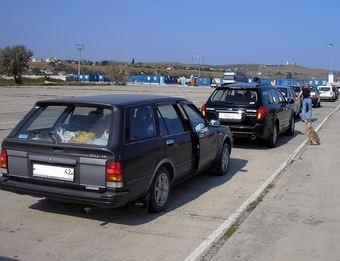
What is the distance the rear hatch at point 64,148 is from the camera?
496cm

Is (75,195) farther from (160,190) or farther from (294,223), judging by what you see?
(294,223)

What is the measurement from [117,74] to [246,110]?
84.7m

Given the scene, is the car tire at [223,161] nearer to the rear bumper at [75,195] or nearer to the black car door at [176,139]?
the black car door at [176,139]

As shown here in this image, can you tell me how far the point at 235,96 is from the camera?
1131 cm

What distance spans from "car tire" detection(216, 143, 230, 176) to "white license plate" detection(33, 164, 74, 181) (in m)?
3.60

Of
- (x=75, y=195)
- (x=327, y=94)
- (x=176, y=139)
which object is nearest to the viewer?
(x=75, y=195)

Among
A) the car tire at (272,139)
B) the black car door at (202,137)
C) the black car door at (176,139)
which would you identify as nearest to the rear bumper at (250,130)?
the car tire at (272,139)

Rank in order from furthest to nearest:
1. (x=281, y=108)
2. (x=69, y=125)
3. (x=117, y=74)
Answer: (x=117, y=74) < (x=281, y=108) < (x=69, y=125)

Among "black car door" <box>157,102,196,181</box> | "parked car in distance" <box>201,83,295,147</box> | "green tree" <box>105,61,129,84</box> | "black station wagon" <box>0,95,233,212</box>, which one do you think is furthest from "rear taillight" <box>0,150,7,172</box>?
"green tree" <box>105,61,129,84</box>

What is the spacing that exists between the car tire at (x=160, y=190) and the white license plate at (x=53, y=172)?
3.55ft

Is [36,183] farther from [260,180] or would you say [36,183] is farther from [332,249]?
[260,180]

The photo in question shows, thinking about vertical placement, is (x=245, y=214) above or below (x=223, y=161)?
below

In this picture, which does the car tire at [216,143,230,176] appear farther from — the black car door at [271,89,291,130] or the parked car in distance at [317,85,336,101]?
the parked car in distance at [317,85,336,101]

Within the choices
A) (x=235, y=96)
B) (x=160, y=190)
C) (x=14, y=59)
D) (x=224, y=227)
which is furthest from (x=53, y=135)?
(x=14, y=59)
